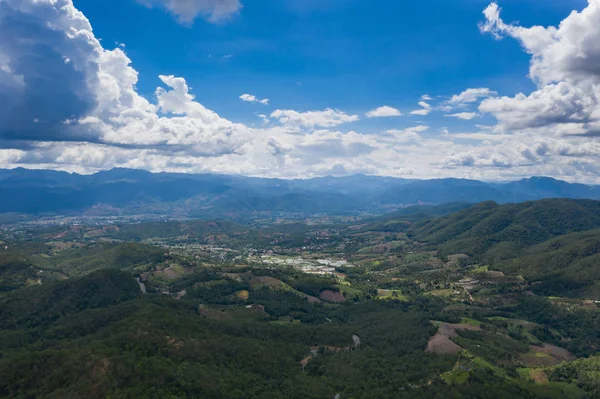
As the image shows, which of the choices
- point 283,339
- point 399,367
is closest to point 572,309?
point 399,367

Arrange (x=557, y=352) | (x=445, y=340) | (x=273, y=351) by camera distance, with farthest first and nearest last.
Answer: (x=557, y=352)
(x=445, y=340)
(x=273, y=351)

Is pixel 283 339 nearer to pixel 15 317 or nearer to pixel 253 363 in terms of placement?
pixel 253 363

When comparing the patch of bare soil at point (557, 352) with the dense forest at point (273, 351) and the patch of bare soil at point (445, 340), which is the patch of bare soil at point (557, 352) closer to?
the dense forest at point (273, 351)

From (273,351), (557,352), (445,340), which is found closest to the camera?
(273,351)

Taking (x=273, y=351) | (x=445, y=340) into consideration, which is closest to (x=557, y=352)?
(x=445, y=340)

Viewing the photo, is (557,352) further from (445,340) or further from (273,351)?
(273,351)

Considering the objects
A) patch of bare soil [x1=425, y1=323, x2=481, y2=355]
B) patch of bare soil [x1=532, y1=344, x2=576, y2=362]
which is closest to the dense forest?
patch of bare soil [x1=425, y1=323, x2=481, y2=355]

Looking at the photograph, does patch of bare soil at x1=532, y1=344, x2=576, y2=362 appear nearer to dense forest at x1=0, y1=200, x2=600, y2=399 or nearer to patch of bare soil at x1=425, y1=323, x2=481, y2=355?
dense forest at x1=0, y1=200, x2=600, y2=399

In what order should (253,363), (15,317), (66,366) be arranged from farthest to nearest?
(15,317) < (253,363) < (66,366)

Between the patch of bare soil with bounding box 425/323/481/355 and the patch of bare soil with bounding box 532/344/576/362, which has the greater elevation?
the patch of bare soil with bounding box 425/323/481/355
